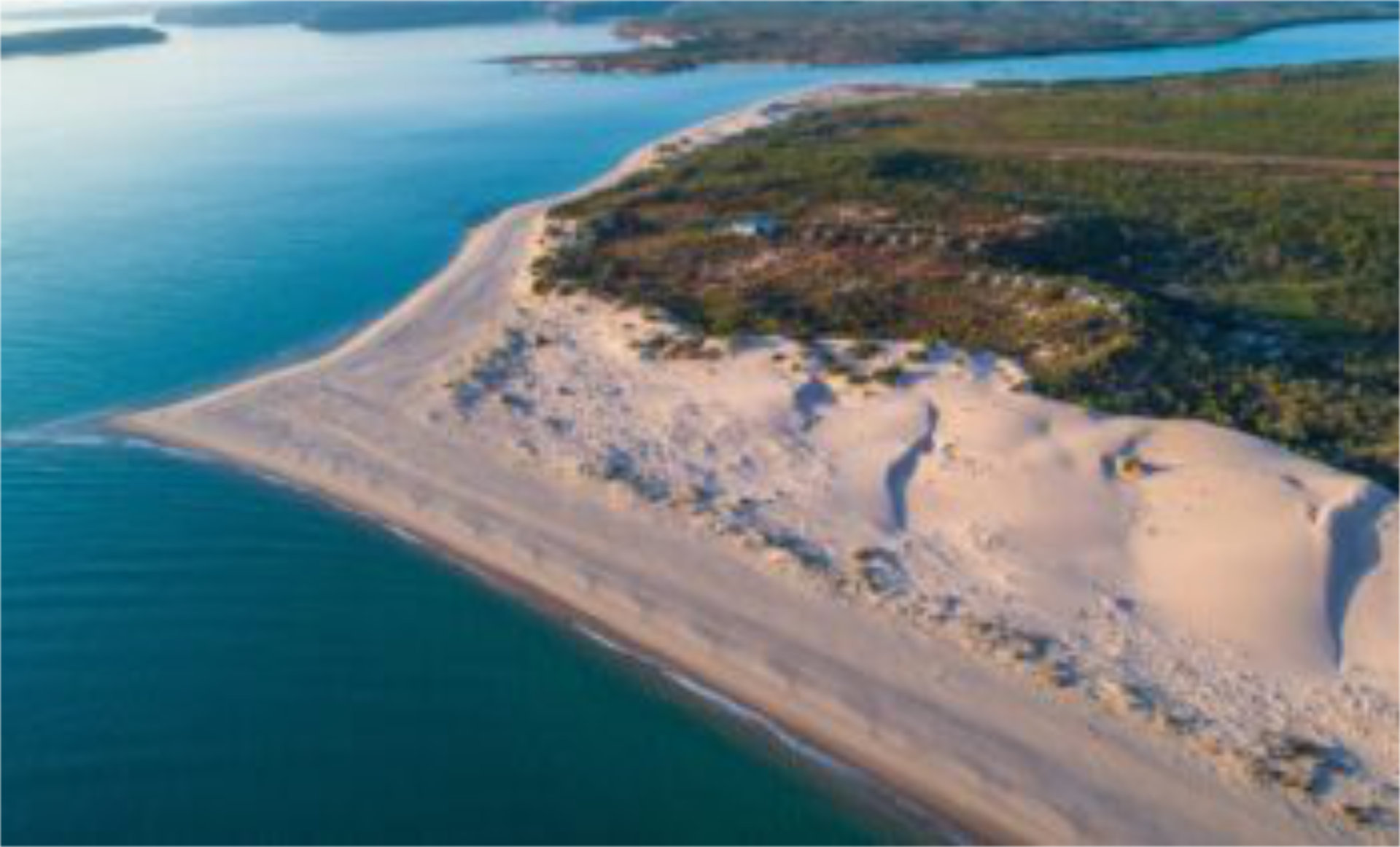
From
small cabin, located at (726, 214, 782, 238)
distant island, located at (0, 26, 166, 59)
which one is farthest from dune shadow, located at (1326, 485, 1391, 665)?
distant island, located at (0, 26, 166, 59)

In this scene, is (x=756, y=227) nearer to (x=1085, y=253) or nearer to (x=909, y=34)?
(x=1085, y=253)

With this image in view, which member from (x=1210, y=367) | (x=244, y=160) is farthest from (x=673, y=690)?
(x=244, y=160)

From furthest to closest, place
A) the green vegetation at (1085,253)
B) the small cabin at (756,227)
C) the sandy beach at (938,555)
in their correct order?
1. the small cabin at (756,227)
2. the green vegetation at (1085,253)
3. the sandy beach at (938,555)

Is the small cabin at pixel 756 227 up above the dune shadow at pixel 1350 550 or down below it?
above

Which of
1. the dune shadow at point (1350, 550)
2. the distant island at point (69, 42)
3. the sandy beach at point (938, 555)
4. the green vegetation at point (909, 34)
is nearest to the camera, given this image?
the sandy beach at point (938, 555)

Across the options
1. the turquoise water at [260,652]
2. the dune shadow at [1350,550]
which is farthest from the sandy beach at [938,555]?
the turquoise water at [260,652]

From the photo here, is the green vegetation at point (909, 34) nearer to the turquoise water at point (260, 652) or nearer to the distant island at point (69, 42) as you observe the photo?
the distant island at point (69, 42)

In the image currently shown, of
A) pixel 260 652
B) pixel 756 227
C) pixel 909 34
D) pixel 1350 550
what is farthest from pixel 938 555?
pixel 909 34

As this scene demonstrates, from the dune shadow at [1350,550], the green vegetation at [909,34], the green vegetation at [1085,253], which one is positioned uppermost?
the green vegetation at [909,34]
